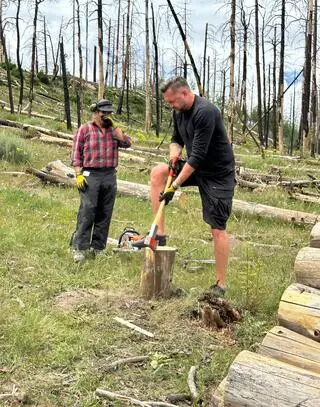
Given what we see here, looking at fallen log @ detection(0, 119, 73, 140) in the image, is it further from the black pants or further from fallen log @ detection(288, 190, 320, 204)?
the black pants

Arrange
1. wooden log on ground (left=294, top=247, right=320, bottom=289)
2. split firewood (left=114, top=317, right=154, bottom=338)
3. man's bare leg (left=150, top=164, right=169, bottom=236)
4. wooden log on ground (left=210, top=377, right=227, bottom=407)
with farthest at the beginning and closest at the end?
man's bare leg (left=150, top=164, right=169, bottom=236) < split firewood (left=114, top=317, right=154, bottom=338) < wooden log on ground (left=294, top=247, right=320, bottom=289) < wooden log on ground (left=210, top=377, right=227, bottom=407)

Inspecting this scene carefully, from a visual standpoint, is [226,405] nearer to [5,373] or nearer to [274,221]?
[5,373]

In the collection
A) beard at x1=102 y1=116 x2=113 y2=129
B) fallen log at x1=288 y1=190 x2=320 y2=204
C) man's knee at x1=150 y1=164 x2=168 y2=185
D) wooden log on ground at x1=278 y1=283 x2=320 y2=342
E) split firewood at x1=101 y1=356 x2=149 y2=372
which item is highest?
beard at x1=102 y1=116 x2=113 y2=129

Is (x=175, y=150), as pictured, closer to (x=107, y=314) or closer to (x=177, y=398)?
(x=107, y=314)

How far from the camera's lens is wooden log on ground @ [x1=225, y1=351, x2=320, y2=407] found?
2.92m

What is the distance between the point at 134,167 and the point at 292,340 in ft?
38.9

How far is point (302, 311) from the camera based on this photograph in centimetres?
393

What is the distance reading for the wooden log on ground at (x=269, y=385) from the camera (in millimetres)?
2922

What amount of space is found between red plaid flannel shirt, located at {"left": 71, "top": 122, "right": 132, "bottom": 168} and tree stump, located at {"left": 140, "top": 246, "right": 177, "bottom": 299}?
75.8 inches

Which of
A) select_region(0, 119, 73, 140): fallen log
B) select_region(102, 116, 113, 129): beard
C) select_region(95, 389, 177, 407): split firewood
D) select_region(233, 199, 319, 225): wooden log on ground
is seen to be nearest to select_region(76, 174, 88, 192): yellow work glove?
select_region(102, 116, 113, 129): beard

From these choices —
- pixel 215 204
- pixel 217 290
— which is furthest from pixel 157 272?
pixel 215 204

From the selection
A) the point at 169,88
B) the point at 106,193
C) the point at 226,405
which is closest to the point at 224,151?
the point at 169,88

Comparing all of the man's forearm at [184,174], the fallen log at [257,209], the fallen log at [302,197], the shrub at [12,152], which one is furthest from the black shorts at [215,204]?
the shrub at [12,152]

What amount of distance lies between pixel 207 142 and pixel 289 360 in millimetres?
2400
